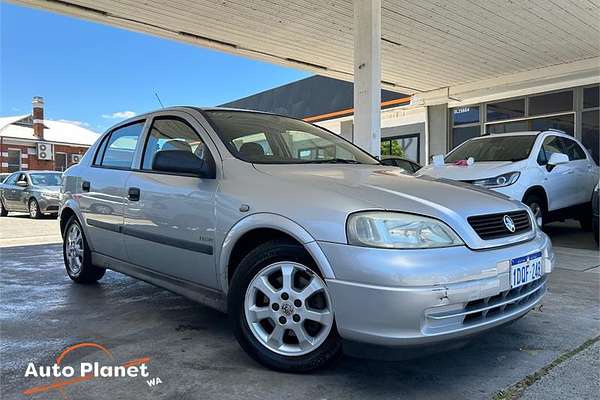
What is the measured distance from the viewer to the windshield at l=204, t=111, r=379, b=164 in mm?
3342

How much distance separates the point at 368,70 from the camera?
22.6ft

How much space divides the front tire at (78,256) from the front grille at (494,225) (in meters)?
3.65

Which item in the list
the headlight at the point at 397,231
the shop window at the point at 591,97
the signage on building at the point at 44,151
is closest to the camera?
the headlight at the point at 397,231

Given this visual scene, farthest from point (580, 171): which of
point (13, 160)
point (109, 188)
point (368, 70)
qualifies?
point (13, 160)

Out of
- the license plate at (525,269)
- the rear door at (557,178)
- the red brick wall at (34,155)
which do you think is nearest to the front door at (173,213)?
the license plate at (525,269)

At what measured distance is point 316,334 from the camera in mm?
2598

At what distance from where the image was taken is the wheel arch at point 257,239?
2471 millimetres

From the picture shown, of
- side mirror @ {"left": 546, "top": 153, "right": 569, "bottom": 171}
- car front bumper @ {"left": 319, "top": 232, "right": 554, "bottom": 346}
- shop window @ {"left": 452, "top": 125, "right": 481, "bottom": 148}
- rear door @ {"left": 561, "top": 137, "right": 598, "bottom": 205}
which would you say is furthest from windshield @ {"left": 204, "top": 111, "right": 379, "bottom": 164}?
shop window @ {"left": 452, "top": 125, "right": 481, "bottom": 148}

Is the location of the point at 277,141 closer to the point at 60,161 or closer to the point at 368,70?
the point at 368,70

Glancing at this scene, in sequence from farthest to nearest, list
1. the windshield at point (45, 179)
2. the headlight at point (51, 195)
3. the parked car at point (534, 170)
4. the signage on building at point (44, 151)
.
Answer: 1. the signage on building at point (44, 151)
2. the windshield at point (45, 179)
3. the headlight at point (51, 195)
4. the parked car at point (534, 170)

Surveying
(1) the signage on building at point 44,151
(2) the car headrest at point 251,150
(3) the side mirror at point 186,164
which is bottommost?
(3) the side mirror at point 186,164

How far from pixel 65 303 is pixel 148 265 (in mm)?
1101

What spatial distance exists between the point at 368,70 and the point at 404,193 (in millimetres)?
4598

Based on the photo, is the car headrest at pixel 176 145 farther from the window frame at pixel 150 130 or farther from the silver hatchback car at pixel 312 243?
the window frame at pixel 150 130
